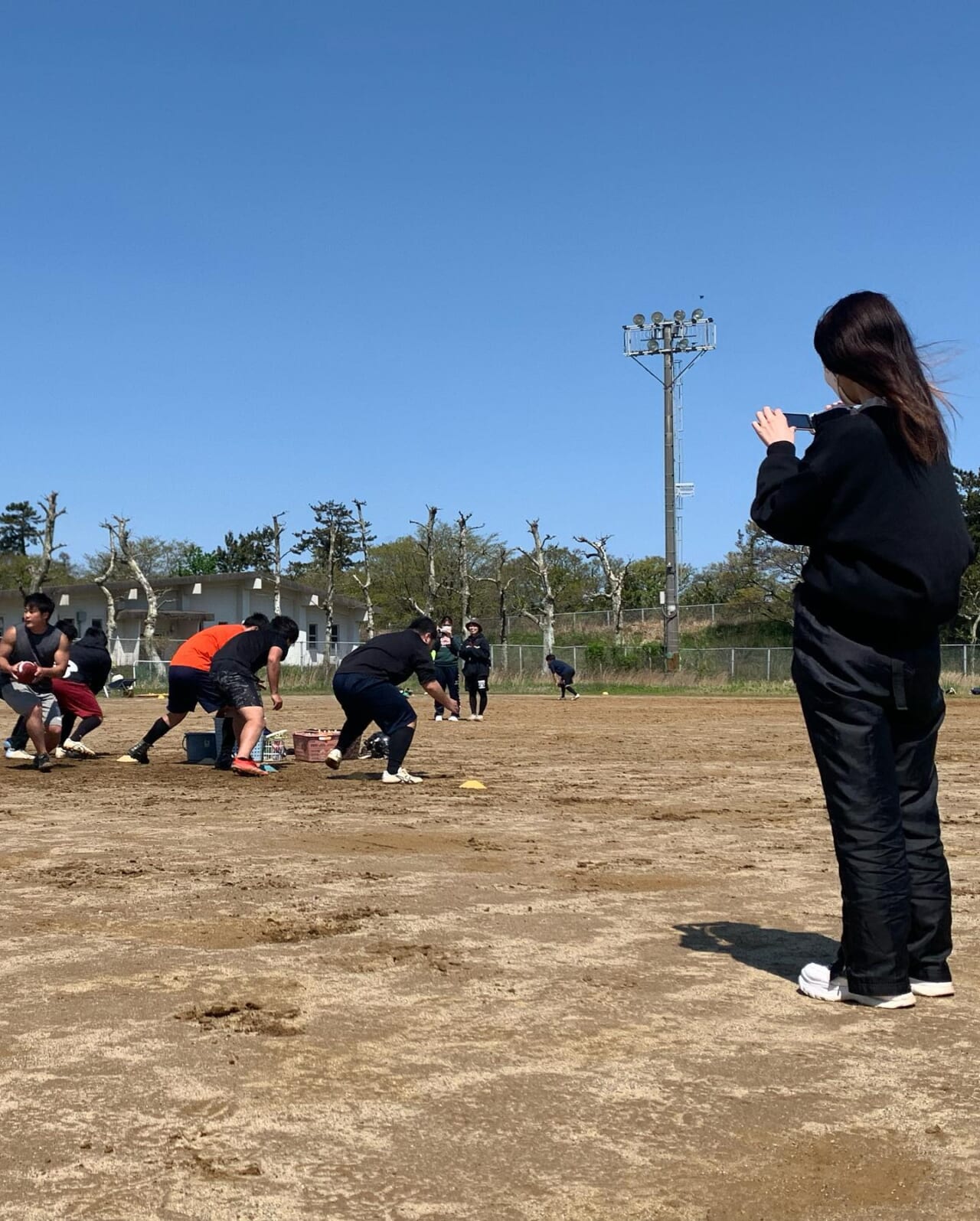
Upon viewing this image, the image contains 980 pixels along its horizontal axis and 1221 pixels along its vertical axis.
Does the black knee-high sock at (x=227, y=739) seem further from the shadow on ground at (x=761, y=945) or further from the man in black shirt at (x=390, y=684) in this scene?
the shadow on ground at (x=761, y=945)

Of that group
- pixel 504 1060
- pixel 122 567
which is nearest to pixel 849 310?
pixel 504 1060

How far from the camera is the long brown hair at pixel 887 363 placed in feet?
15.3

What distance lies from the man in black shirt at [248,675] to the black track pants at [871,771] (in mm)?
8767

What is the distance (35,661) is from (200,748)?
224 centimetres

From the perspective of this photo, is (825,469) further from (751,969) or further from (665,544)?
A: (665,544)

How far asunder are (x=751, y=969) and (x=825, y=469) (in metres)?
1.94

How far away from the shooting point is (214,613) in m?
71.0

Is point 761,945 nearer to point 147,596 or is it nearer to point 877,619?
point 877,619

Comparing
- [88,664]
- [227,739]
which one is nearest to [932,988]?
[227,739]

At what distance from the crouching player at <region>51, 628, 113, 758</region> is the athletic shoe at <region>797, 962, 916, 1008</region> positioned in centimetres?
1064

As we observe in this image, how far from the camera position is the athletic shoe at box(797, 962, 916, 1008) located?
4645 millimetres

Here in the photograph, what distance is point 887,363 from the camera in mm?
4691

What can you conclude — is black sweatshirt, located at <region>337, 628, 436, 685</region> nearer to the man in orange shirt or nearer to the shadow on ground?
the man in orange shirt

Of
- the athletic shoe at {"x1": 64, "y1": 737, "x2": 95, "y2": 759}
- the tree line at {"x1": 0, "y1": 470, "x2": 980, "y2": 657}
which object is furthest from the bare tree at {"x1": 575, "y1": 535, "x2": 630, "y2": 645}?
the athletic shoe at {"x1": 64, "y1": 737, "x2": 95, "y2": 759}
